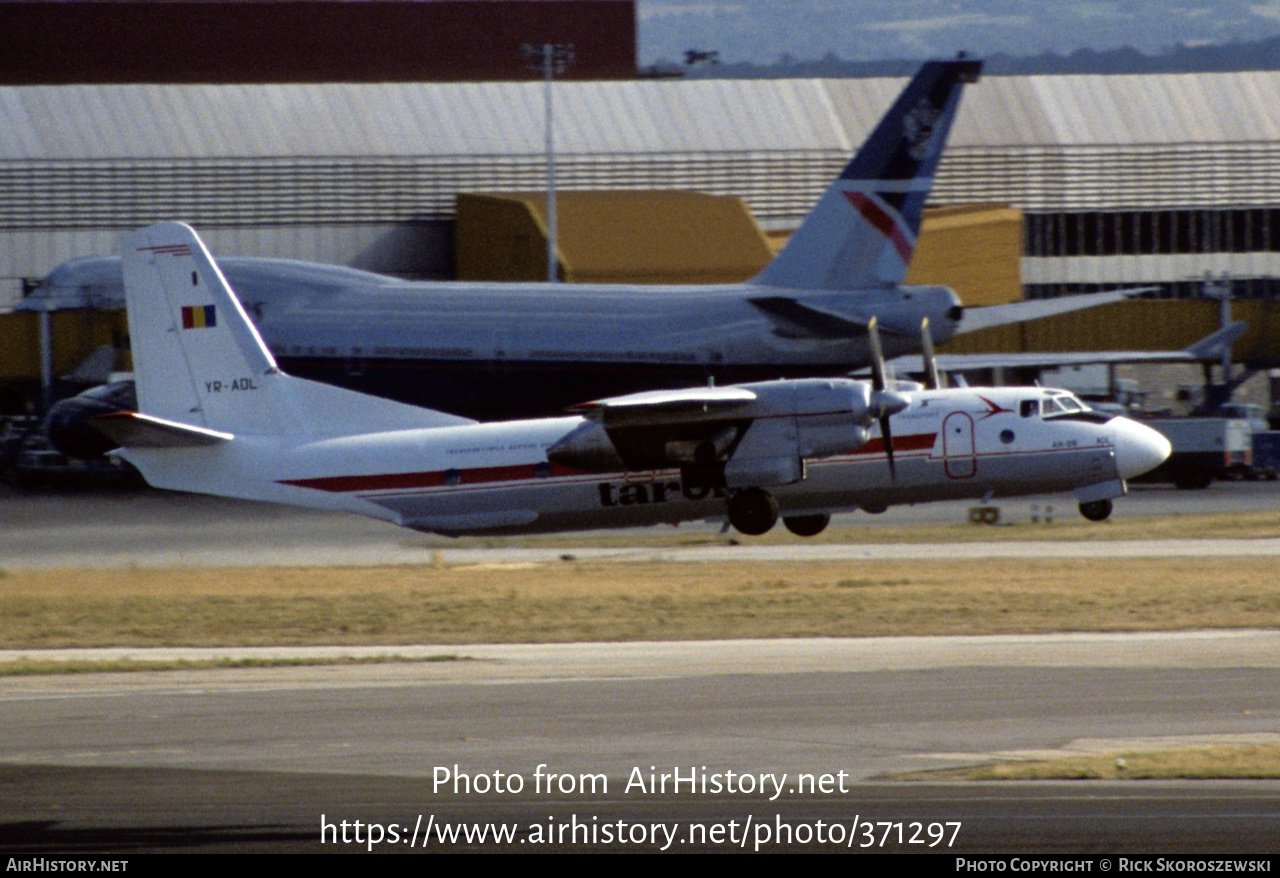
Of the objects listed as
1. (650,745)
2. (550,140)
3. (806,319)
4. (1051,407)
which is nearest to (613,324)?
(806,319)

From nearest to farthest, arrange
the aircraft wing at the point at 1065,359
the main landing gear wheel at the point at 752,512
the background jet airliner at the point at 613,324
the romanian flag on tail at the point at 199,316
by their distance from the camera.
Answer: the main landing gear wheel at the point at 752,512 → the romanian flag on tail at the point at 199,316 → the background jet airliner at the point at 613,324 → the aircraft wing at the point at 1065,359

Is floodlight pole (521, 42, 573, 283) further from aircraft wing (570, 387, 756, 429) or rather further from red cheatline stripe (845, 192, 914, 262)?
aircraft wing (570, 387, 756, 429)

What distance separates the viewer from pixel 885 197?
1828 inches

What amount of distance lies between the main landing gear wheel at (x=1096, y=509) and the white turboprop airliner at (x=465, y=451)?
352 mm

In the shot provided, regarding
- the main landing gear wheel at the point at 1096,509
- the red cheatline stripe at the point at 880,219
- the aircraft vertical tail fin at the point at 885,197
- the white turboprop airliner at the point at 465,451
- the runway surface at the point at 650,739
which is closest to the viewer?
the runway surface at the point at 650,739

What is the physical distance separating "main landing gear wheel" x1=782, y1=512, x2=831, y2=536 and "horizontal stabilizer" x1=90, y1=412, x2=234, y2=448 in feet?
39.8

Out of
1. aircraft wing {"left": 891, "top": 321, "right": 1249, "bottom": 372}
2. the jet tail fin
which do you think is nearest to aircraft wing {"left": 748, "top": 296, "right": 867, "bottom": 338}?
aircraft wing {"left": 891, "top": 321, "right": 1249, "bottom": 372}

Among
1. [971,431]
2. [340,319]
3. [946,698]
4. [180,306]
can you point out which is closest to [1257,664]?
[946,698]

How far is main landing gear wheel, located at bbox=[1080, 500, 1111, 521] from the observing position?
38000 millimetres

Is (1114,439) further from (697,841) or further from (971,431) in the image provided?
(697,841)

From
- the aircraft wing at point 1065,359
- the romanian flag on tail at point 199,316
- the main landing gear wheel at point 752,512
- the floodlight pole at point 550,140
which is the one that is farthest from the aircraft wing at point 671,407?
the floodlight pole at point 550,140

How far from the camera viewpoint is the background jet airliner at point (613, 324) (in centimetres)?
4759

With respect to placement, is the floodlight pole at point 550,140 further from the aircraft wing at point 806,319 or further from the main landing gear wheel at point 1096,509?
the main landing gear wheel at point 1096,509

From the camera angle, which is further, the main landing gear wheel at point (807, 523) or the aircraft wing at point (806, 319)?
the aircraft wing at point (806, 319)
